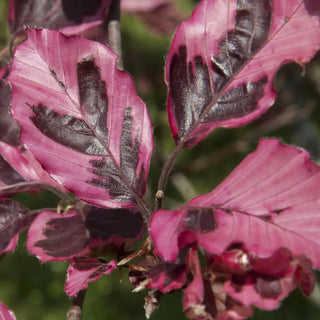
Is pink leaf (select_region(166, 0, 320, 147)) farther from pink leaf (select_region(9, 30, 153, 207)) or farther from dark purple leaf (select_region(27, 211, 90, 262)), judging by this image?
dark purple leaf (select_region(27, 211, 90, 262))

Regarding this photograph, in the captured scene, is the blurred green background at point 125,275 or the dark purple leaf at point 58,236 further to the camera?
the blurred green background at point 125,275

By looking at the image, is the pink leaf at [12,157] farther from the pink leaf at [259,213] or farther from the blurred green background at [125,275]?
the blurred green background at [125,275]

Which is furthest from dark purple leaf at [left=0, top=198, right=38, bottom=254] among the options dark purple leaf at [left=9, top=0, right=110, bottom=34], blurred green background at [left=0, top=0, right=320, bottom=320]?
blurred green background at [left=0, top=0, right=320, bottom=320]

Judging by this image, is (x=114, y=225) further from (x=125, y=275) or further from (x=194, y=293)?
(x=125, y=275)

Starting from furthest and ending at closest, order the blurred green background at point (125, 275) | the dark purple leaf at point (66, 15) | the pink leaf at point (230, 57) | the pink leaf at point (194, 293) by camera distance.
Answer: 1. the blurred green background at point (125, 275)
2. the dark purple leaf at point (66, 15)
3. the pink leaf at point (230, 57)
4. the pink leaf at point (194, 293)

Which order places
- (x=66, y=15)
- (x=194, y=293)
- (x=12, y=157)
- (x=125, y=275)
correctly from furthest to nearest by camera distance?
1. (x=125, y=275)
2. (x=66, y=15)
3. (x=12, y=157)
4. (x=194, y=293)

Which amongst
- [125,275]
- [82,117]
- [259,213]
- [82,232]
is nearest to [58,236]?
[82,232]

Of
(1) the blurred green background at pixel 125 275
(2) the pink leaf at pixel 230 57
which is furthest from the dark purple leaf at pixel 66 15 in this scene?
(1) the blurred green background at pixel 125 275

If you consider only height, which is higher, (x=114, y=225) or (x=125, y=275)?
(x=114, y=225)
